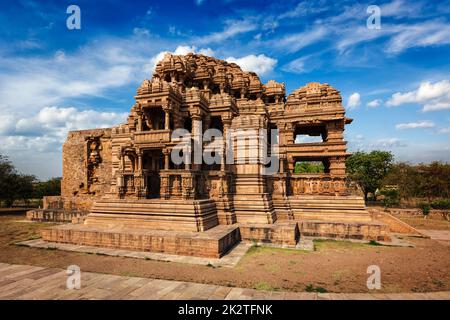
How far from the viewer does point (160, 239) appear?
34.7 feet

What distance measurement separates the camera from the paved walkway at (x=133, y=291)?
248 inches

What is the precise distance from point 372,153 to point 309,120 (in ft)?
88.7

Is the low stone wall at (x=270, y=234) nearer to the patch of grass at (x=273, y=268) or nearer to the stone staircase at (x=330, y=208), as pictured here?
the patch of grass at (x=273, y=268)

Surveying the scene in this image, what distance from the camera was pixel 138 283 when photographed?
718 cm

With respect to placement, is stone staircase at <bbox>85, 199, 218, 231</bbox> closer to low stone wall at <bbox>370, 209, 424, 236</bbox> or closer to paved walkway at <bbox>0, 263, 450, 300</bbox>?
paved walkway at <bbox>0, 263, 450, 300</bbox>

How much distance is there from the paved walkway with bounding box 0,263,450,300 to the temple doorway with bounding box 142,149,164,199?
835 centimetres

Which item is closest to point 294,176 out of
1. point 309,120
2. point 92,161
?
point 309,120

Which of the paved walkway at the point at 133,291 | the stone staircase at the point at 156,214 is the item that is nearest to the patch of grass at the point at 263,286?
the paved walkway at the point at 133,291

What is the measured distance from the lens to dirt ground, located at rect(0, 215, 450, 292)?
736cm

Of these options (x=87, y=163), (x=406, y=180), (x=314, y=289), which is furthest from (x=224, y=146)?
(x=406, y=180)

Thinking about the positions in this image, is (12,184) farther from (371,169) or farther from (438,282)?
(371,169)

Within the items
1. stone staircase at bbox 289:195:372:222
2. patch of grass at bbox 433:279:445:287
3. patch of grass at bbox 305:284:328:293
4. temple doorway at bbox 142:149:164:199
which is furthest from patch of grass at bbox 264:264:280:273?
temple doorway at bbox 142:149:164:199

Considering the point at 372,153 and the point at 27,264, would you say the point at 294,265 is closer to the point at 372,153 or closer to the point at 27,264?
the point at 27,264

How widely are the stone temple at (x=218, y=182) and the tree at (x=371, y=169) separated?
2045 centimetres
